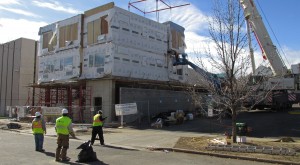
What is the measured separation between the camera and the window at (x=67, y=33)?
33719mm

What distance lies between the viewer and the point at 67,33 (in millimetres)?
34406

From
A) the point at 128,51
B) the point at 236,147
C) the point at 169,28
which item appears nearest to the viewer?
the point at 236,147

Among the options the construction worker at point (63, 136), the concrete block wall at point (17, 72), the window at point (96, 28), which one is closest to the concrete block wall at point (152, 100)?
the window at point (96, 28)

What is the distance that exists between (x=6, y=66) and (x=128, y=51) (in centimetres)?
2784

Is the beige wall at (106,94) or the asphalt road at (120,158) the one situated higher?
the beige wall at (106,94)

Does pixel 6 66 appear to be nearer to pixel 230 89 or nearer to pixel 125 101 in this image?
pixel 125 101

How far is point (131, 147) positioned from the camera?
49.1 feet

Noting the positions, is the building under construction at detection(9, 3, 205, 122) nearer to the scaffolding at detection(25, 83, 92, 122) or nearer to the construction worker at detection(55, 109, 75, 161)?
the scaffolding at detection(25, 83, 92, 122)

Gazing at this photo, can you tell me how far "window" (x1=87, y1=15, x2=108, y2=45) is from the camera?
31.1 metres

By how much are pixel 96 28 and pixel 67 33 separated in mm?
4304

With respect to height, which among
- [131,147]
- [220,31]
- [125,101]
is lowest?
[131,147]

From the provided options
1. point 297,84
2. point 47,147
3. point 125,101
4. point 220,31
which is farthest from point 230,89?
point 297,84

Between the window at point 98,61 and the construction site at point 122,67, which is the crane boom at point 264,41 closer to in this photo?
the construction site at point 122,67

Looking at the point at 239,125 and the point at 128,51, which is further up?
the point at 128,51
